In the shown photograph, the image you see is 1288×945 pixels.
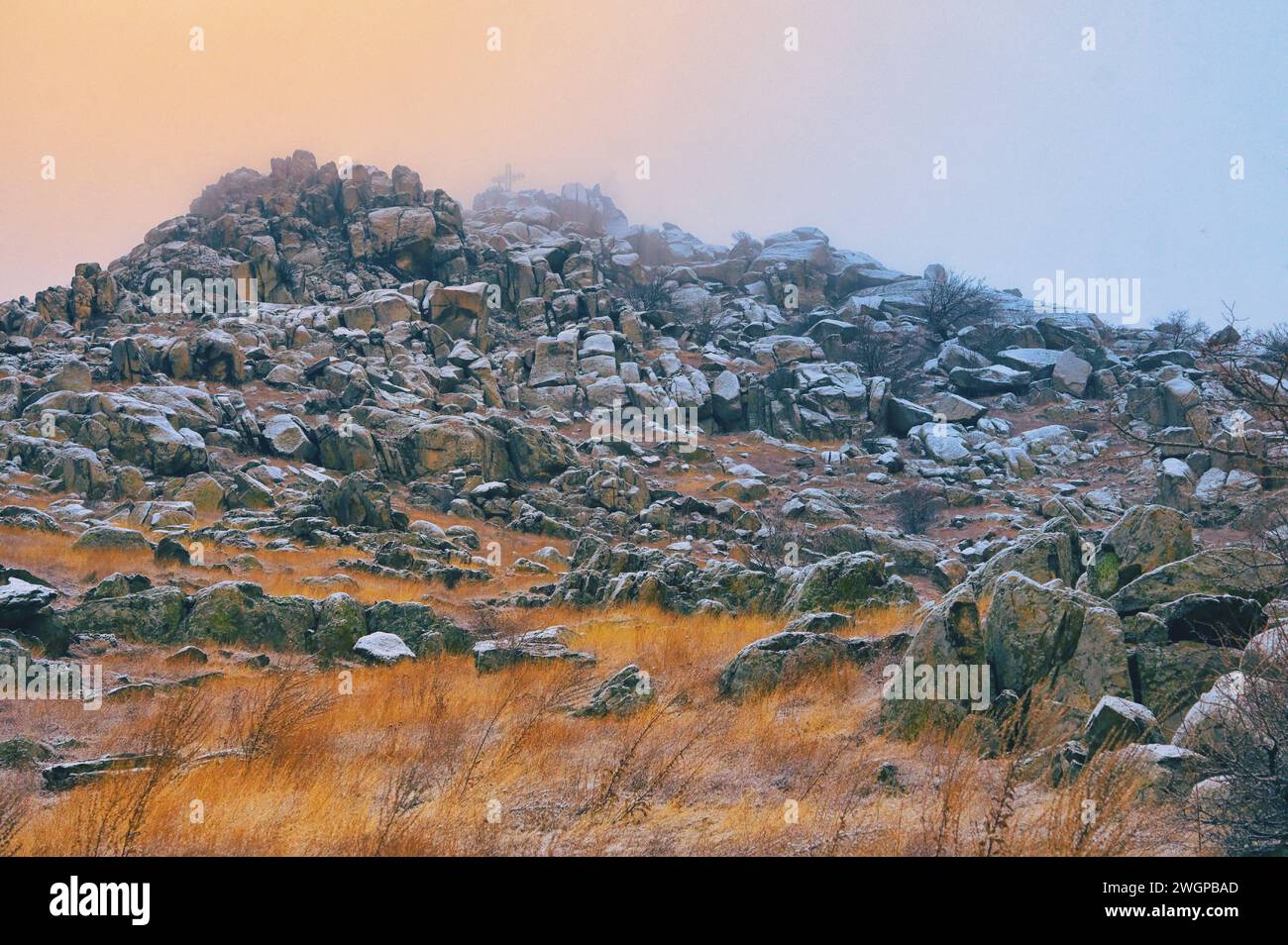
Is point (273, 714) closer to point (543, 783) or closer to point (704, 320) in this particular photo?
point (543, 783)

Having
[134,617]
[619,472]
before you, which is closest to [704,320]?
[619,472]

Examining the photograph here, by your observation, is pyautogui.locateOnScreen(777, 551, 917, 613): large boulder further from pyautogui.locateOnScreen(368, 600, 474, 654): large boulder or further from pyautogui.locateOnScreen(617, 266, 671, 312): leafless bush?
pyautogui.locateOnScreen(617, 266, 671, 312): leafless bush

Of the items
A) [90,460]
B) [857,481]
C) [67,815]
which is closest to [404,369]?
[90,460]

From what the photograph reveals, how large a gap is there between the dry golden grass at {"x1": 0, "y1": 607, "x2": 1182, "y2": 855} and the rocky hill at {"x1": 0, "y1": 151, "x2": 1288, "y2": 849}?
0.44 meters

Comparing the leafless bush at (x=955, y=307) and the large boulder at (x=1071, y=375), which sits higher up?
the leafless bush at (x=955, y=307)

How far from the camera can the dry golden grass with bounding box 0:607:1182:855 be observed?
4551mm

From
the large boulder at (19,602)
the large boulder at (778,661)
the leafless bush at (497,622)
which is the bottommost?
the leafless bush at (497,622)

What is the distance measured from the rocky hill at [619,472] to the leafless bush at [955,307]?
0.25m

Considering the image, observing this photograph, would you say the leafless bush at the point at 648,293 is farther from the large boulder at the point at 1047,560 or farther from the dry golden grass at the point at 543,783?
the dry golden grass at the point at 543,783

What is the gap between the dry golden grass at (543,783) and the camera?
455 centimetres

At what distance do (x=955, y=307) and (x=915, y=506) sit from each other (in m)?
30.1

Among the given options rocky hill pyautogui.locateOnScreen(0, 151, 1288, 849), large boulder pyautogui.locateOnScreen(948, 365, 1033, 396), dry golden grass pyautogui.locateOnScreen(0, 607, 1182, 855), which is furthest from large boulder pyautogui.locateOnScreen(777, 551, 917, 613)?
large boulder pyautogui.locateOnScreen(948, 365, 1033, 396)

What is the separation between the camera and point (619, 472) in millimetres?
25516

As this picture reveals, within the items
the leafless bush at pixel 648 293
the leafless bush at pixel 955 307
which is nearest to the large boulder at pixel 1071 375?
the leafless bush at pixel 955 307
